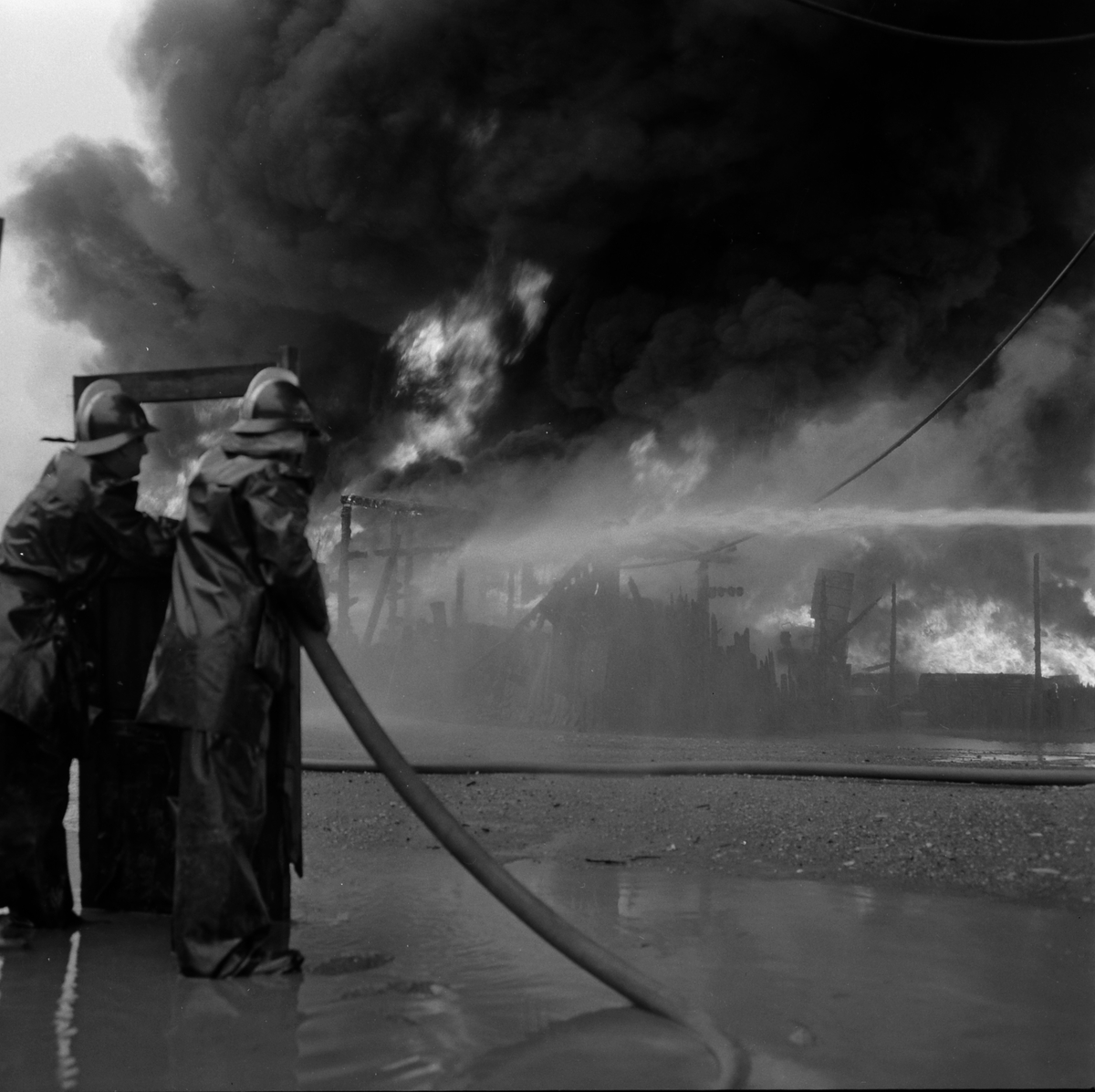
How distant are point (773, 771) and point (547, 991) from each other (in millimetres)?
4312

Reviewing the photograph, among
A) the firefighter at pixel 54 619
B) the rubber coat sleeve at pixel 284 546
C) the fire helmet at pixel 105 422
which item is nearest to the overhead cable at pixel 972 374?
the rubber coat sleeve at pixel 284 546

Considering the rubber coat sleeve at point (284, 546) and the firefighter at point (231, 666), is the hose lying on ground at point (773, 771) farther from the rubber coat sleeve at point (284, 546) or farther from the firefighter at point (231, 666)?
the rubber coat sleeve at point (284, 546)

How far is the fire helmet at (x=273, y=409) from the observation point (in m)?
3.10

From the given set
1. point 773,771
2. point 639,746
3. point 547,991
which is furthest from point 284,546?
point 639,746

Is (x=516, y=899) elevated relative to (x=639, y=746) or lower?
elevated

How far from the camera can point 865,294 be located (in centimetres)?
2102

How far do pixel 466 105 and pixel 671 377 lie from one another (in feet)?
27.8

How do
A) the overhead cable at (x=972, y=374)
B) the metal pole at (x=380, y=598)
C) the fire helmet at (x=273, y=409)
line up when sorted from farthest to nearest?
the metal pole at (x=380, y=598), the overhead cable at (x=972, y=374), the fire helmet at (x=273, y=409)

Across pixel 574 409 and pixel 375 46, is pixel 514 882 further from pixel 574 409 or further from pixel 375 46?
pixel 375 46

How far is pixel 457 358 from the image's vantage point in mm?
25000

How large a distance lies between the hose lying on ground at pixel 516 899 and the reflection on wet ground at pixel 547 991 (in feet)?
0.34

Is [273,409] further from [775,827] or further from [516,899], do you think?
[775,827]

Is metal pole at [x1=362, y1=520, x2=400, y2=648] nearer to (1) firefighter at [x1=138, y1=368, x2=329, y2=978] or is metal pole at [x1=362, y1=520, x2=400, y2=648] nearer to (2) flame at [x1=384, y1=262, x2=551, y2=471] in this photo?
(2) flame at [x1=384, y1=262, x2=551, y2=471]

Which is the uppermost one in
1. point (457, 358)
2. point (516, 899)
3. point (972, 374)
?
point (457, 358)
